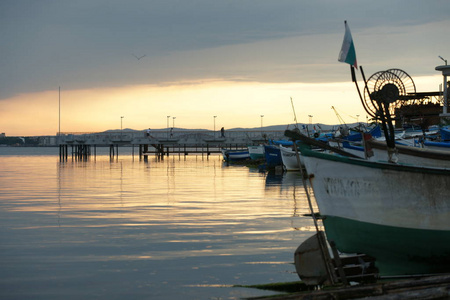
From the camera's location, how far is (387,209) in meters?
11.0

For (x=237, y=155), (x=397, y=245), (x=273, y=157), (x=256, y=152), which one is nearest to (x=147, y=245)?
(x=397, y=245)

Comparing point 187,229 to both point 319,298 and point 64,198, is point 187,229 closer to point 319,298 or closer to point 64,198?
point 319,298

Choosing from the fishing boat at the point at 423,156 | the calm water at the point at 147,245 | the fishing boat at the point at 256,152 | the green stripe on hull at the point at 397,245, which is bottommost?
the calm water at the point at 147,245

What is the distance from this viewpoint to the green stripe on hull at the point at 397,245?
36.3 ft

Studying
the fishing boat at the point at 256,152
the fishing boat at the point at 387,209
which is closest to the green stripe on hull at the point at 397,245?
the fishing boat at the point at 387,209

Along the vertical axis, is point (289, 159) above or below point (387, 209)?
below

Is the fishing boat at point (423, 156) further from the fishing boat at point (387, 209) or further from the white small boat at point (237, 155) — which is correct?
the white small boat at point (237, 155)

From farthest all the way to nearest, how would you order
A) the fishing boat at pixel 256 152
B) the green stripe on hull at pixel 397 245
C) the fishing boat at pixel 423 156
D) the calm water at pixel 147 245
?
the fishing boat at pixel 256 152
the fishing boat at pixel 423 156
the green stripe on hull at pixel 397 245
the calm water at pixel 147 245

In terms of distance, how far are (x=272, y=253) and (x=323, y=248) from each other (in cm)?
374

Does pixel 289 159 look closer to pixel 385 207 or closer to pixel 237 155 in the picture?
pixel 237 155

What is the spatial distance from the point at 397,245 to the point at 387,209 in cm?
73

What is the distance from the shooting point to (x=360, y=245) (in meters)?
11.4

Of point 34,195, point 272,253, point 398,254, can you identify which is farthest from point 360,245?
point 34,195

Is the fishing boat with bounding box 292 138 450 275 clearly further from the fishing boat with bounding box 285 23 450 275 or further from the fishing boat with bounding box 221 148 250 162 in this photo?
the fishing boat with bounding box 221 148 250 162
